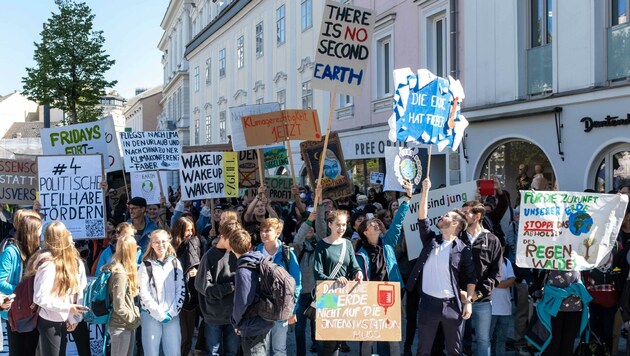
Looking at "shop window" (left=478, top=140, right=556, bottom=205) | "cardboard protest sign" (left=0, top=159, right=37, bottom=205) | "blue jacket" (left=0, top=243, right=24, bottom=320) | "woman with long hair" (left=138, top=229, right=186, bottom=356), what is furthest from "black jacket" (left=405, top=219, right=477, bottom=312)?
"shop window" (left=478, top=140, right=556, bottom=205)

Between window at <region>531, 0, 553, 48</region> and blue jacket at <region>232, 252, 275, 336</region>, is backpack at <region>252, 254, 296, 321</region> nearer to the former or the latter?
blue jacket at <region>232, 252, 275, 336</region>

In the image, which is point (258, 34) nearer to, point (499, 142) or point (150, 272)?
point (499, 142)

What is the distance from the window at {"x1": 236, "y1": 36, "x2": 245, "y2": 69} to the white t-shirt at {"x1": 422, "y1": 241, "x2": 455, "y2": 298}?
28274 millimetres

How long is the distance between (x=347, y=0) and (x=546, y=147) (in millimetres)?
10490

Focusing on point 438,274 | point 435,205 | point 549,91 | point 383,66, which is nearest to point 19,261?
point 438,274

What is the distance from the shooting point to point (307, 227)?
757 cm

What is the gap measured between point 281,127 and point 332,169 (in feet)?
3.77

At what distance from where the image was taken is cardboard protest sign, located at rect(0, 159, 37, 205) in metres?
10.8

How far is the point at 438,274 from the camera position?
6457mm

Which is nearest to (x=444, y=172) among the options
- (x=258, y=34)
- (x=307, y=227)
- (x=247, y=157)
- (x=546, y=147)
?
(x=546, y=147)

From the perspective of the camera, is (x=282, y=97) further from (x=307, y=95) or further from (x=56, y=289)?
(x=56, y=289)

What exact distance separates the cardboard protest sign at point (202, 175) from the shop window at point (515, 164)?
5949 millimetres

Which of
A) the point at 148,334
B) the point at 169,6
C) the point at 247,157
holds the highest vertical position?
the point at 169,6

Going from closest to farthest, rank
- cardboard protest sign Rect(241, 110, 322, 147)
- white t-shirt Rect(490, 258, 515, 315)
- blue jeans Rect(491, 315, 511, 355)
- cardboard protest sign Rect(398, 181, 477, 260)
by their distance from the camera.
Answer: white t-shirt Rect(490, 258, 515, 315) < blue jeans Rect(491, 315, 511, 355) < cardboard protest sign Rect(398, 181, 477, 260) < cardboard protest sign Rect(241, 110, 322, 147)
